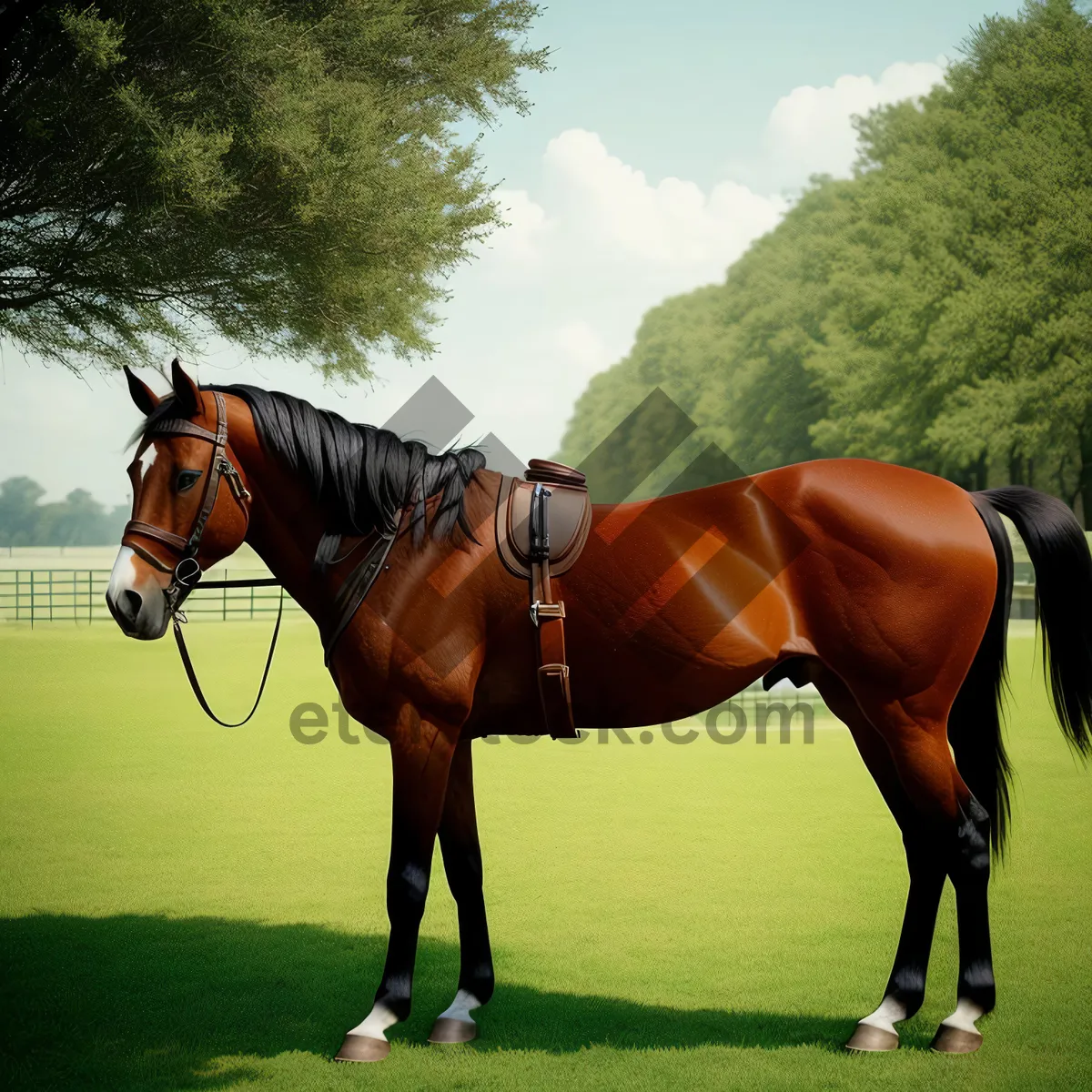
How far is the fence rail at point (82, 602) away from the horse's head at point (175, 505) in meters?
18.9

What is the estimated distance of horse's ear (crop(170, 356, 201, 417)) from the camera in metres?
3.72

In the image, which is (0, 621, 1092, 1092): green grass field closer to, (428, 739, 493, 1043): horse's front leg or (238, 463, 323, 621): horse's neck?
(428, 739, 493, 1043): horse's front leg

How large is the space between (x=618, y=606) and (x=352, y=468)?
3.96 feet

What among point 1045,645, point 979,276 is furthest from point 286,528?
point 979,276

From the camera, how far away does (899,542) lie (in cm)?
410

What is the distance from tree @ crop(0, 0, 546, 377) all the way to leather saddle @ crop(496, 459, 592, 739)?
4.97m

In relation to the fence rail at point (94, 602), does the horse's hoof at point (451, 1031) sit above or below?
below

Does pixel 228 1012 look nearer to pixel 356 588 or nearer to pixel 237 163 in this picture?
pixel 356 588

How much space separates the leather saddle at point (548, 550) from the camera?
3.95m

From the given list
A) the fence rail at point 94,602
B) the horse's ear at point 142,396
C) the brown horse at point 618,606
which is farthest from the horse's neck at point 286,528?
the fence rail at point 94,602

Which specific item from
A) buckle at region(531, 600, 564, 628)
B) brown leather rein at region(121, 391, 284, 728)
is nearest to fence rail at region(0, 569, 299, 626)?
brown leather rein at region(121, 391, 284, 728)

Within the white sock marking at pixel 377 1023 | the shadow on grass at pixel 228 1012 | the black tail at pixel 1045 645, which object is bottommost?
the shadow on grass at pixel 228 1012

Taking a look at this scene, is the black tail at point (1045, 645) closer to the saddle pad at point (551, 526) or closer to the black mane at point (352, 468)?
the saddle pad at point (551, 526)

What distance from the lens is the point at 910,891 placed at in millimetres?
4211
